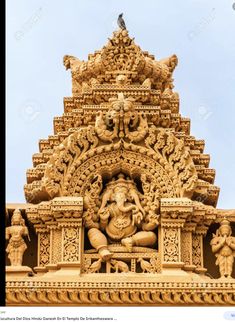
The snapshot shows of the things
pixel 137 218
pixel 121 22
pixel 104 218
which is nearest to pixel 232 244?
Answer: pixel 137 218

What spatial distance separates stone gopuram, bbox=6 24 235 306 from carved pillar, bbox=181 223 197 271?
20mm

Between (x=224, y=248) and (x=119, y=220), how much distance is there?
84.0 inches

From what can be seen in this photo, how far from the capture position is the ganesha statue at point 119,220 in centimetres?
2247

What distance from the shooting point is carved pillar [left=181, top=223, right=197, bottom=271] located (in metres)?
22.3

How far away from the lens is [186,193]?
75.2 ft

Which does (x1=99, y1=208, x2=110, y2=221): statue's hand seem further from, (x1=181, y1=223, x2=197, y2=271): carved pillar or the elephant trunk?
(x1=181, y1=223, x2=197, y2=271): carved pillar

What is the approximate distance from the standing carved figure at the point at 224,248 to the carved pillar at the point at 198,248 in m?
0.29

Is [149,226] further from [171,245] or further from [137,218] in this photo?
[171,245]

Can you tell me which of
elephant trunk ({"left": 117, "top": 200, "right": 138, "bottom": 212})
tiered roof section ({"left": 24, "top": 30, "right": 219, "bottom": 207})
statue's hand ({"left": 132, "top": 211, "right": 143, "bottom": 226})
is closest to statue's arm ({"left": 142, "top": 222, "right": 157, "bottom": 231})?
statue's hand ({"left": 132, "top": 211, "right": 143, "bottom": 226})

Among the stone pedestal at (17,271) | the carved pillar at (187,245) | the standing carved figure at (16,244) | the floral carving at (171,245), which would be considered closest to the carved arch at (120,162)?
the carved pillar at (187,245)
